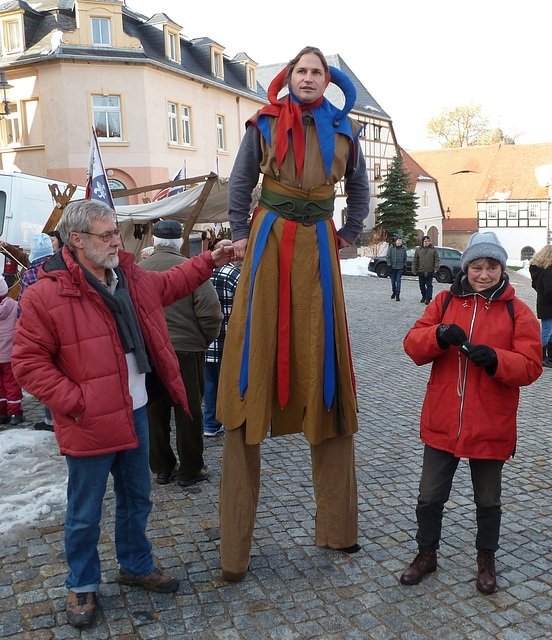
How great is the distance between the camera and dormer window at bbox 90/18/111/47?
24.8 m

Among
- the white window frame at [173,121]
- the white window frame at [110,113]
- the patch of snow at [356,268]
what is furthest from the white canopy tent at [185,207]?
the patch of snow at [356,268]

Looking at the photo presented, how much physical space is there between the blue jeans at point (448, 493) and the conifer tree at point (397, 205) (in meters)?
37.5

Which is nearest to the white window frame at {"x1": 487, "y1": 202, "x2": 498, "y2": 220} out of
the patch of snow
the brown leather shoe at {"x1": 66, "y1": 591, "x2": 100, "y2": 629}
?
the patch of snow

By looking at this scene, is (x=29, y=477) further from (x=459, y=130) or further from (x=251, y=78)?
(x=459, y=130)

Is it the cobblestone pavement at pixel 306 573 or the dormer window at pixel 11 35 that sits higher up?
the dormer window at pixel 11 35

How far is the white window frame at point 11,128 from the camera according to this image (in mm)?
25203

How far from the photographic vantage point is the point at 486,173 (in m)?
56.1

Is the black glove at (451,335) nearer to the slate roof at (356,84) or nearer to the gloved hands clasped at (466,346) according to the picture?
the gloved hands clasped at (466,346)

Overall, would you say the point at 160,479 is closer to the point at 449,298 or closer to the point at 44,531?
the point at 44,531

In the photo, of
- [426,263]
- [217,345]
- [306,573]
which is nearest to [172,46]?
[426,263]

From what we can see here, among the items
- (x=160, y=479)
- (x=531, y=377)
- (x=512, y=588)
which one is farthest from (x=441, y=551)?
(x=160, y=479)

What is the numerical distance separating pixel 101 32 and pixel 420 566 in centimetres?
2562

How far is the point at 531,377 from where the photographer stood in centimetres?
318

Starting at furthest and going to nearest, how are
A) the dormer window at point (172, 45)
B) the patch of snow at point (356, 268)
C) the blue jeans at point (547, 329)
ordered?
the patch of snow at point (356, 268)
the dormer window at point (172, 45)
the blue jeans at point (547, 329)
